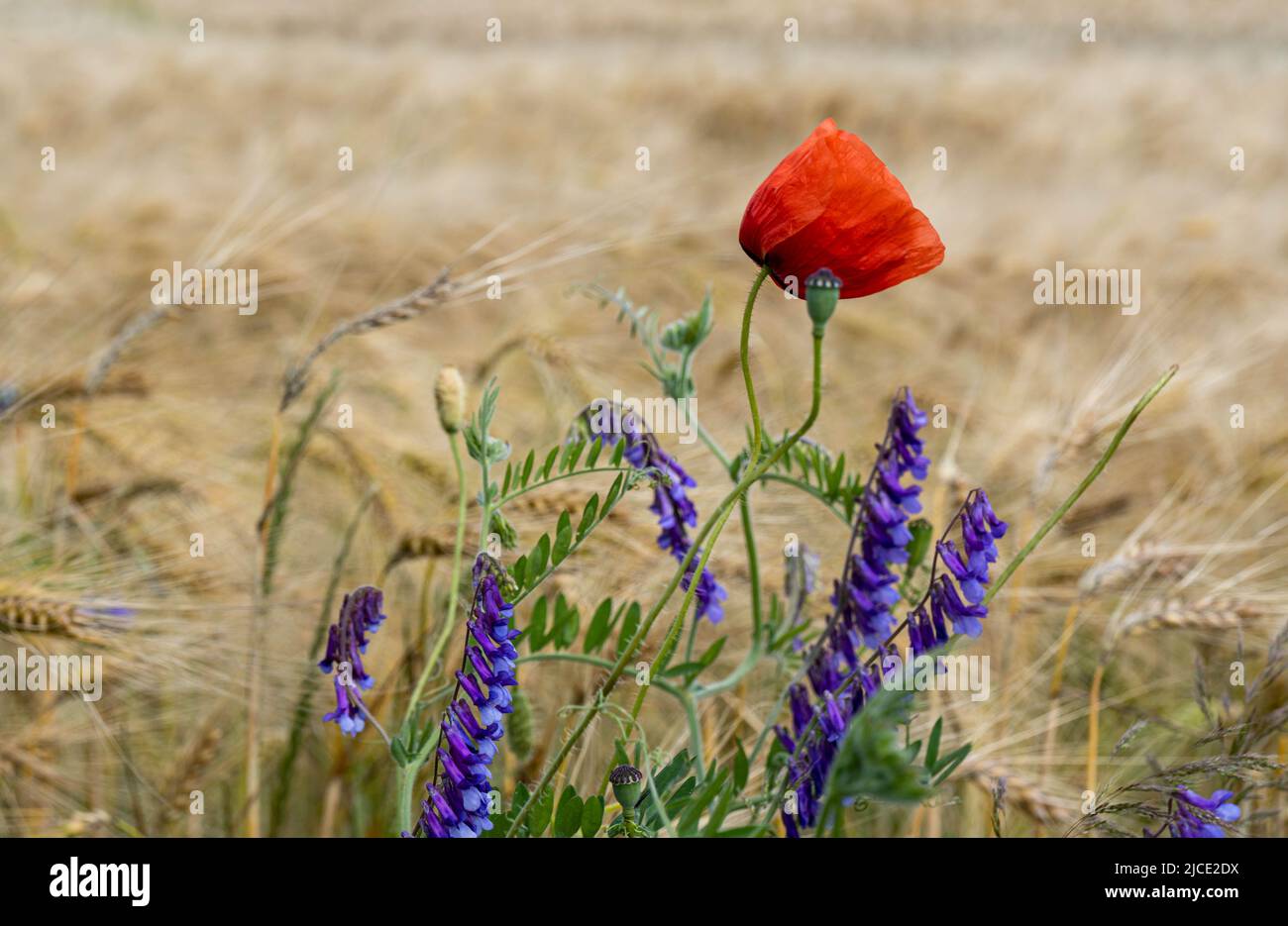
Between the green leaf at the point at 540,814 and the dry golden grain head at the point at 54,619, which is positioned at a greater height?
the dry golden grain head at the point at 54,619

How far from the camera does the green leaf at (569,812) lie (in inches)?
22.2

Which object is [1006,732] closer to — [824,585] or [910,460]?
[824,585]

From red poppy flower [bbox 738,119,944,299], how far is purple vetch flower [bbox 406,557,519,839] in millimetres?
208

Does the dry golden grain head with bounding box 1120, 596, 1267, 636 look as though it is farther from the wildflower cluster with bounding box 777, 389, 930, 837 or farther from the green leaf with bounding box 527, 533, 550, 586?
the green leaf with bounding box 527, 533, 550, 586

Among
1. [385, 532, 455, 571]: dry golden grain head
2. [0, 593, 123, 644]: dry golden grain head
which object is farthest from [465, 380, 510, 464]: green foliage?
[0, 593, 123, 644]: dry golden grain head

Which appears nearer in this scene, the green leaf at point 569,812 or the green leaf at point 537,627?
the green leaf at point 569,812

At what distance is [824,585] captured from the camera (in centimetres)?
108

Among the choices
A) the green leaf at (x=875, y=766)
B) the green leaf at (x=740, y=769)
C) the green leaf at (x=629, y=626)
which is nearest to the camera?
the green leaf at (x=875, y=766)

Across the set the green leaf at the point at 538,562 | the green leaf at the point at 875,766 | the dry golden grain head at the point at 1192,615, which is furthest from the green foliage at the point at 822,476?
the dry golden grain head at the point at 1192,615

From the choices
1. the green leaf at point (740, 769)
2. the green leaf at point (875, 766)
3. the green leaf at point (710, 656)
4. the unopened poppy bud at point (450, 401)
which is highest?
the unopened poppy bud at point (450, 401)

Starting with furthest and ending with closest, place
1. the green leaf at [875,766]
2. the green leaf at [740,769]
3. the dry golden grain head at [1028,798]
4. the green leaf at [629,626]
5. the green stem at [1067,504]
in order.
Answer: the dry golden grain head at [1028,798]
the green leaf at [629,626]
the green leaf at [740,769]
the green stem at [1067,504]
the green leaf at [875,766]

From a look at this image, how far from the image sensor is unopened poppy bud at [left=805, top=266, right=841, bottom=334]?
55 centimetres

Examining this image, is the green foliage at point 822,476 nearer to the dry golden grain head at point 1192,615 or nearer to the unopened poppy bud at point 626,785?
the unopened poppy bud at point 626,785

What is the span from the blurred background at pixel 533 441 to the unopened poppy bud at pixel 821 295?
0.90 feet
